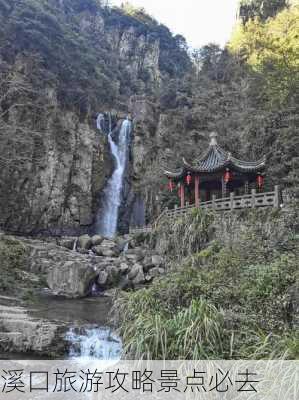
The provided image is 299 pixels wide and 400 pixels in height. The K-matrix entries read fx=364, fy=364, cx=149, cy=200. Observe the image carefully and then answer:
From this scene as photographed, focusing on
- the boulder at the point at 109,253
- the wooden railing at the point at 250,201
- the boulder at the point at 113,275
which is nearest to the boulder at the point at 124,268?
the boulder at the point at 113,275

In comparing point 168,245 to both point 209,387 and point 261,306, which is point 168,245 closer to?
point 261,306

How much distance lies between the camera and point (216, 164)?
18359 millimetres

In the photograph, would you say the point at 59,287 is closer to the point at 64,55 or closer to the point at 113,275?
the point at 113,275

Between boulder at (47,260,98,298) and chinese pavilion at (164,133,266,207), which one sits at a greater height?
chinese pavilion at (164,133,266,207)

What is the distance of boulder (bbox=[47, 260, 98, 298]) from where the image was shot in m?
13.6

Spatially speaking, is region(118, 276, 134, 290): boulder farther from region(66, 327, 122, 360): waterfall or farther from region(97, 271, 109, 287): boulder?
region(66, 327, 122, 360): waterfall

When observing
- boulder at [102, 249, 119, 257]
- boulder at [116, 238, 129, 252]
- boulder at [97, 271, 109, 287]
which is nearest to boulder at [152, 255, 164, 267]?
boulder at [97, 271, 109, 287]

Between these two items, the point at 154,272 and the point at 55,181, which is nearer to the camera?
the point at 154,272

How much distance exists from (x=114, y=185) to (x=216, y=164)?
1312cm

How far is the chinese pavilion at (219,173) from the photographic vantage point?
57.0 ft

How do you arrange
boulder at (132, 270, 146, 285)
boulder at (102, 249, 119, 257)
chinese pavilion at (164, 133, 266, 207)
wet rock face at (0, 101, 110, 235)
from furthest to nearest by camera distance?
wet rock face at (0, 101, 110, 235), boulder at (102, 249, 119, 257), chinese pavilion at (164, 133, 266, 207), boulder at (132, 270, 146, 285)

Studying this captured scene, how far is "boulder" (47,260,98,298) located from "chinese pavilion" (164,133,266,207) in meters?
6.42

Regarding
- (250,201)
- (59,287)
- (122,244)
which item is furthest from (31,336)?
(122,244)

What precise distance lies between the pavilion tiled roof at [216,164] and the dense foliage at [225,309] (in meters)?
7.43
